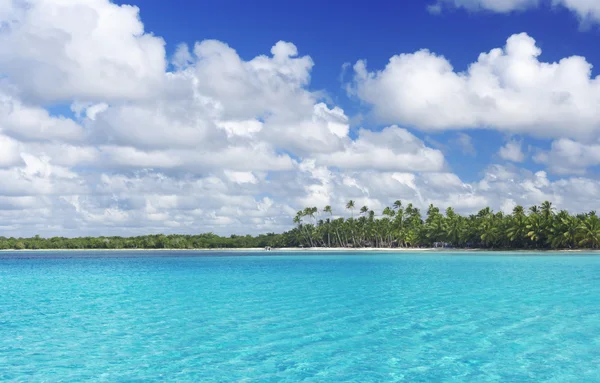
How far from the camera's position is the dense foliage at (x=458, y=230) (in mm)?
103938

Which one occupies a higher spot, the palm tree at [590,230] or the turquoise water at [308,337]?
the palm tree at [590,230]

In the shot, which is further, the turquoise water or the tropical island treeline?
the tropical island treeline

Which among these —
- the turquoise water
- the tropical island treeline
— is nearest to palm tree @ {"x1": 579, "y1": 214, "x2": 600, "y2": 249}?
the tropical island treeline

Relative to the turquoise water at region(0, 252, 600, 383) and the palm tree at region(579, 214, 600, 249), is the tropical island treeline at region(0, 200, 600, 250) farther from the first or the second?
the turquoise water at region(0, 252, 600, 383)

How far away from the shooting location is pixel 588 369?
43.6 ft

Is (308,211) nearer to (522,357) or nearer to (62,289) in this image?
(62,289)

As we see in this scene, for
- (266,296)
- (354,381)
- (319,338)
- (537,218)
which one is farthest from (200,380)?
(537,218)

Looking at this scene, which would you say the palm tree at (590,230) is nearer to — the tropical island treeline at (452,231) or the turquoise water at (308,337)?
the tropical island treeline at (452,231)

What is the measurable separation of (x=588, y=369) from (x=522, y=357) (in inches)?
64.5

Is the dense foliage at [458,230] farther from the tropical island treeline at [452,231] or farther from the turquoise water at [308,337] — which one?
the turquoise water at [308,337]

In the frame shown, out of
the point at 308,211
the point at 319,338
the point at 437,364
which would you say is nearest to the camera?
the point at 437,364

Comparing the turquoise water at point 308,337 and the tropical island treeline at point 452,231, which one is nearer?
the turquoise water at point 308,337

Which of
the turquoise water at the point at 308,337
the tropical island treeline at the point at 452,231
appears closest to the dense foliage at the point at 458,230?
the tropical island treeline at the point at 452,231

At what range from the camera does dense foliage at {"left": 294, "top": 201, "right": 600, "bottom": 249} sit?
103938 millimetres
